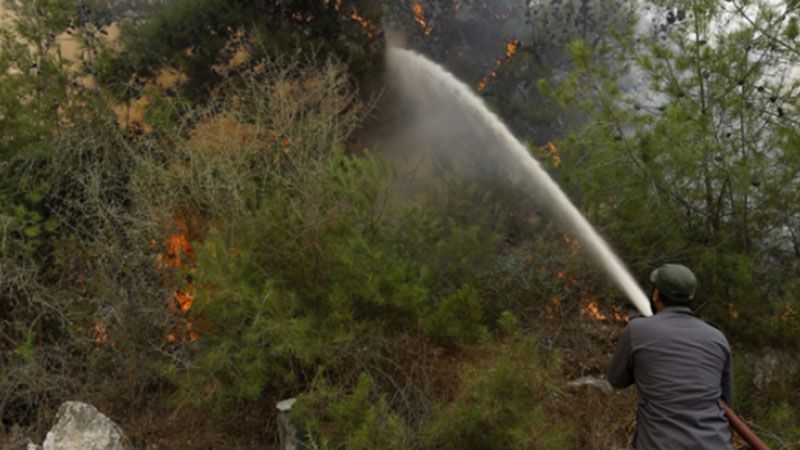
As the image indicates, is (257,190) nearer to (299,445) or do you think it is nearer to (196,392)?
(196,392)

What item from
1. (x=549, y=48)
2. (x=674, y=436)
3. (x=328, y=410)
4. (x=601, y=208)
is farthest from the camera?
(x=549, y=48)

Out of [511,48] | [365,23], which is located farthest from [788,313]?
[511,48]

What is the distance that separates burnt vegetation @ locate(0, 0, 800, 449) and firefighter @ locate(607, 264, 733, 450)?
1.42 meters

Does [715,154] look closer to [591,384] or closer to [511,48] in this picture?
[591,384]

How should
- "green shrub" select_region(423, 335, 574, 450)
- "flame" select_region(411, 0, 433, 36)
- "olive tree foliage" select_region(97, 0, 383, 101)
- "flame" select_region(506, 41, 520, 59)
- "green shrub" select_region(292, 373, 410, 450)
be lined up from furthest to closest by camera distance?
1. "flame" select_region(411, 0, 433, 36)
2. "flame" select_region(506, 41, 520, 59)
3. "olive tree foliage" select_region(97, 0, 383, 101)
4. "green shrub" select_region(292, 373, 410, 450)
5. "green shrub" select_region(423, 335, 574, 450)

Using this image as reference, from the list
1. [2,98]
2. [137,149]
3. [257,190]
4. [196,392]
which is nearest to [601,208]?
[257,190]

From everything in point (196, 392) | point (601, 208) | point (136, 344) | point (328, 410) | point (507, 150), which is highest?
point (601, 208)

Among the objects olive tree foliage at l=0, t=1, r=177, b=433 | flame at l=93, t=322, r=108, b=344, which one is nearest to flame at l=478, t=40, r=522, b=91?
olive tree foliage at l=0, t=1, r=177, b=433

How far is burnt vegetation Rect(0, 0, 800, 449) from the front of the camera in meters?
6.31

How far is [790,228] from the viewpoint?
7430 millimetres

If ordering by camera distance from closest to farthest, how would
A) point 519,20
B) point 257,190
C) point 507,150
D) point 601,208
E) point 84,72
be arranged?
point 257,190, point 601,208, point 84,72, point 507,150, point 519,20

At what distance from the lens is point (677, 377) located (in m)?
3.69

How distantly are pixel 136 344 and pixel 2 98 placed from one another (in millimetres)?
3641

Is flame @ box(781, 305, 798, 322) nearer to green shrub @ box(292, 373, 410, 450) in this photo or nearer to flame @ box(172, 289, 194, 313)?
green shrub @ box(292, 373, 410, 450)
